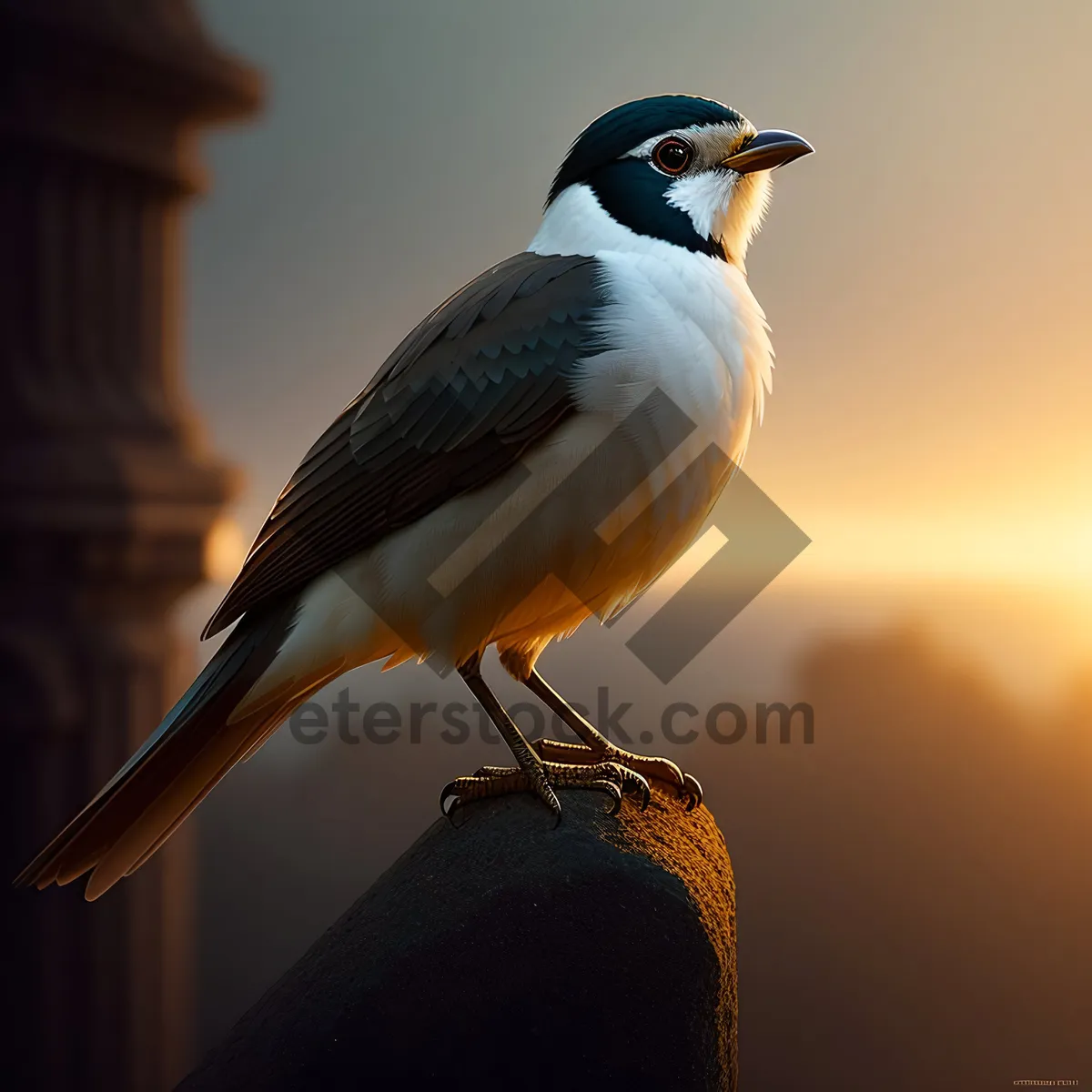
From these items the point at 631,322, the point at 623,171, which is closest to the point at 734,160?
the point at 623,171

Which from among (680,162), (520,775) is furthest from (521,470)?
(680,162)

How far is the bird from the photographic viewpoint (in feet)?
8.25

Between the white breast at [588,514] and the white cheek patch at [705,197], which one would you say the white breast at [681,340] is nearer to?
the white breast at [588,514]

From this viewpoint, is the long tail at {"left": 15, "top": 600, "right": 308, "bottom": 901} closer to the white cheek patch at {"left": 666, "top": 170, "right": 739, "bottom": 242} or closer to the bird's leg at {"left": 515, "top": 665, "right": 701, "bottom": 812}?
the bird's leg at {"left": 515, "top": 665, "right": 701, "bottom": 812}

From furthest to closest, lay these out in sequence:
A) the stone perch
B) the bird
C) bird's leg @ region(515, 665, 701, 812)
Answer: bird's leg @ region(515, 665, 701, 812)
the bird
the stone perch

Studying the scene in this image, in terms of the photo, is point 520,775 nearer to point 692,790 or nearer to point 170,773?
point 692,790

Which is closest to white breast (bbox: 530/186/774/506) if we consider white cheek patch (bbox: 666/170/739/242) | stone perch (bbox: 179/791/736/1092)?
white cheek patch (bbox: 666/170/739/242)

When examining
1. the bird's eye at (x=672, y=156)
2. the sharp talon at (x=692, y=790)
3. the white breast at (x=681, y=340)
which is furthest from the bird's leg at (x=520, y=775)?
the bird's eye at (x=672, y=156)

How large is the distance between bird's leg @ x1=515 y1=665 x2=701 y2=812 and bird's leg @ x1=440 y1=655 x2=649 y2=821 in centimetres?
16

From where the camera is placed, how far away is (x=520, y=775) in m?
2.72

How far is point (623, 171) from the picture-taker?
2777 millimetres

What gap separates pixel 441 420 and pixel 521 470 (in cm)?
25

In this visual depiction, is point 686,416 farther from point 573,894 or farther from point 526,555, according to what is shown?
point 573,894

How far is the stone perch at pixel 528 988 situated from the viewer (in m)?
2.41
